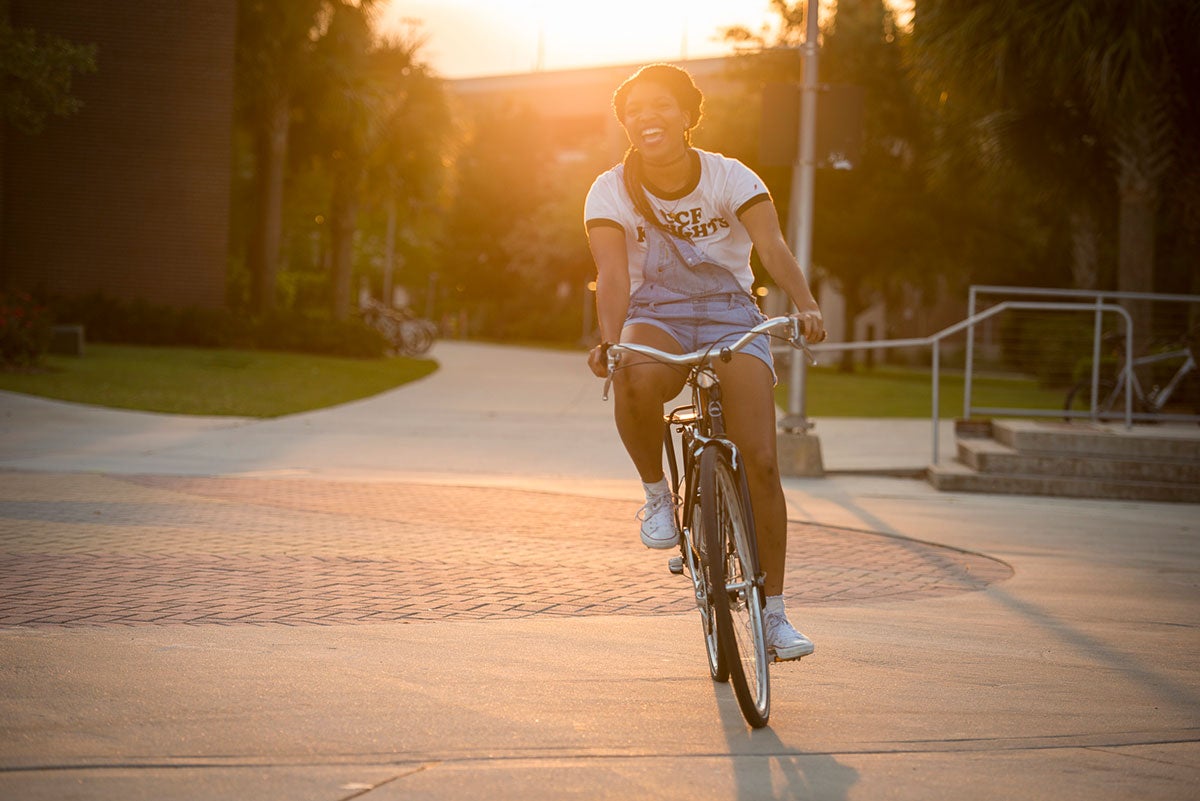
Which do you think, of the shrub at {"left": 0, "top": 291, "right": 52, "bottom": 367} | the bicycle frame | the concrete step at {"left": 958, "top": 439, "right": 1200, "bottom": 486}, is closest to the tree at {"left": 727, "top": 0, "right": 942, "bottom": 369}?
the bicycle frame

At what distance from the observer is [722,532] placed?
14.6ft

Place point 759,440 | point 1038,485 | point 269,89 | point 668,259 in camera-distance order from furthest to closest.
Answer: point 269,89
point 1038,485
point 668,259
point 759,440

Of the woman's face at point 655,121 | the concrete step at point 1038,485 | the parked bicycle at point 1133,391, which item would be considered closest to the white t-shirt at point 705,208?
the woman's face at point 655,121

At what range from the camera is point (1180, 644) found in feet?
19.0

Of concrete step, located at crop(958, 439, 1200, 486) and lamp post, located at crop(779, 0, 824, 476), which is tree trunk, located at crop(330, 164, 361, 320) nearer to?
lamp post, located at crop(779, 0, 824, 476)

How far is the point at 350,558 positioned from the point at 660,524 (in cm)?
263

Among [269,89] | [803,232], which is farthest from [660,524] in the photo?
[269,89]

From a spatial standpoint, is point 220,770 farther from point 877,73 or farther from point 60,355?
point 877,73

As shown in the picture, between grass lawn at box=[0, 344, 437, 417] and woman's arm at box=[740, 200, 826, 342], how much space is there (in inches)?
447

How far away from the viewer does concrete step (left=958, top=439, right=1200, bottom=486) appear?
1188 centimetres

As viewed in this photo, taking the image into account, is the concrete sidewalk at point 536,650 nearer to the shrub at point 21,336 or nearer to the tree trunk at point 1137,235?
the shrub at point 21,336

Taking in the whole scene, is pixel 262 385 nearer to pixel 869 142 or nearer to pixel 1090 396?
pixel 1090 396

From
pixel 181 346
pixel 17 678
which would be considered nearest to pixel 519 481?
pixel 17 678

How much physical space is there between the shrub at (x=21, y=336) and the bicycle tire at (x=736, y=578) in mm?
15602
